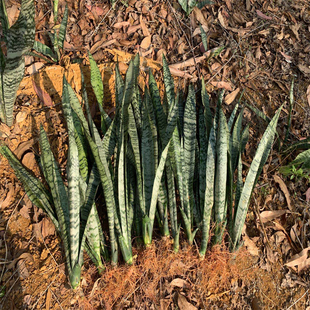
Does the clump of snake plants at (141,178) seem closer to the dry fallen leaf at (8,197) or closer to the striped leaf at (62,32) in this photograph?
the dry fallen leaf at (8,197)

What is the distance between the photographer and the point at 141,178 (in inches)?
54.2

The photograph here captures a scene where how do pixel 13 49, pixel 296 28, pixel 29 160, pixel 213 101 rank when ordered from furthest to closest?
pixel 296 28 < pixel 213 101 < pixel 29 160 < pixel 13 49

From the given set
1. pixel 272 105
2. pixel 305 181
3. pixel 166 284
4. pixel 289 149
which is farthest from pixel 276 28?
pixel 166 284

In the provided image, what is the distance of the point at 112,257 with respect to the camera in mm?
1323

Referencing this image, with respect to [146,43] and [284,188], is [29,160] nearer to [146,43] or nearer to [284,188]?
[146,43]

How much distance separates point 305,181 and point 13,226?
153cm

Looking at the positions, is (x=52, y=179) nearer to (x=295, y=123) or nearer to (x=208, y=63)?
(x=208, y=63)

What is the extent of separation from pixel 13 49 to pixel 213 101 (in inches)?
42.0

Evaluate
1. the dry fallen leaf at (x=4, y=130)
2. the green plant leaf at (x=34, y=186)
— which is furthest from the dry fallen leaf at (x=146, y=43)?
the green plant leaf at (x=34, y=186)

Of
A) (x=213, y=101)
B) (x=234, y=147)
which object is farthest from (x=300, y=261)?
(x=213, y=101)

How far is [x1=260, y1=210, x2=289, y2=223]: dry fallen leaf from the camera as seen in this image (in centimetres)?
164

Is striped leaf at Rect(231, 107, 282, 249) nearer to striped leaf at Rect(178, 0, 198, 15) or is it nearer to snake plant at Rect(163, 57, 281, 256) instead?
snake plant at Rect(163, 57, 281, 256)

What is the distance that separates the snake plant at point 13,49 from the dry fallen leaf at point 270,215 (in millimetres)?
1343

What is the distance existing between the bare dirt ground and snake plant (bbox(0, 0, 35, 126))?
149 mm
